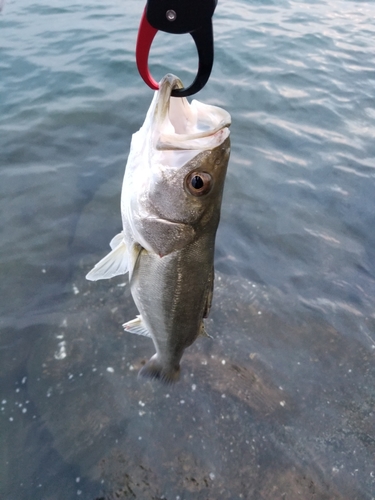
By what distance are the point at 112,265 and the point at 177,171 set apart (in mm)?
759

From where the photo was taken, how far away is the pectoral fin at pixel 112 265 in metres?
2.48

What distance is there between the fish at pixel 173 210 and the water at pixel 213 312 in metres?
1.49

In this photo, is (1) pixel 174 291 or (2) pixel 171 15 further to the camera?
(1) pixel 174 291

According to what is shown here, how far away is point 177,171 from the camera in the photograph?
2.05 m

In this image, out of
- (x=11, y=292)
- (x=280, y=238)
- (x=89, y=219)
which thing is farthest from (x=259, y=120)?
(x=11, y=292)

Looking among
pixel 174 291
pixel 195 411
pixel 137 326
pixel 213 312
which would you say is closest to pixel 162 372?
pixel 137 326

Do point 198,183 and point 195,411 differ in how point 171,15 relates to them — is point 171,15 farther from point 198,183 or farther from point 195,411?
point 195,411

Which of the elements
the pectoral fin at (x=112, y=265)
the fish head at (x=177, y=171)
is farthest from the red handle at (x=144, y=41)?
the pectoral fin at (x=112, y=265)

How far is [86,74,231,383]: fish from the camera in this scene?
200 centimetres

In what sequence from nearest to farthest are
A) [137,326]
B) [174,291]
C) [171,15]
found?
[171,15], [174,291], [137,326]

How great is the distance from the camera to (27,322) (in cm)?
426

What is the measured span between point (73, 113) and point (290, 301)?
16.6 ft

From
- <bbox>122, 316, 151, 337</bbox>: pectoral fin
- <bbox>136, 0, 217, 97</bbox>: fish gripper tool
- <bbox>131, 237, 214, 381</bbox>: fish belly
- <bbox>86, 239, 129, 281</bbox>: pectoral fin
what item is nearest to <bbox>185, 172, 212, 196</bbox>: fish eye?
<bbox>131, 237, 214, 381</bbox>: fish belly

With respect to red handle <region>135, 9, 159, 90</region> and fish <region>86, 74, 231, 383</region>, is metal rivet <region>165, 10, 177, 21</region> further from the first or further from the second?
fish <region>86, 74, 231, 383</region>
